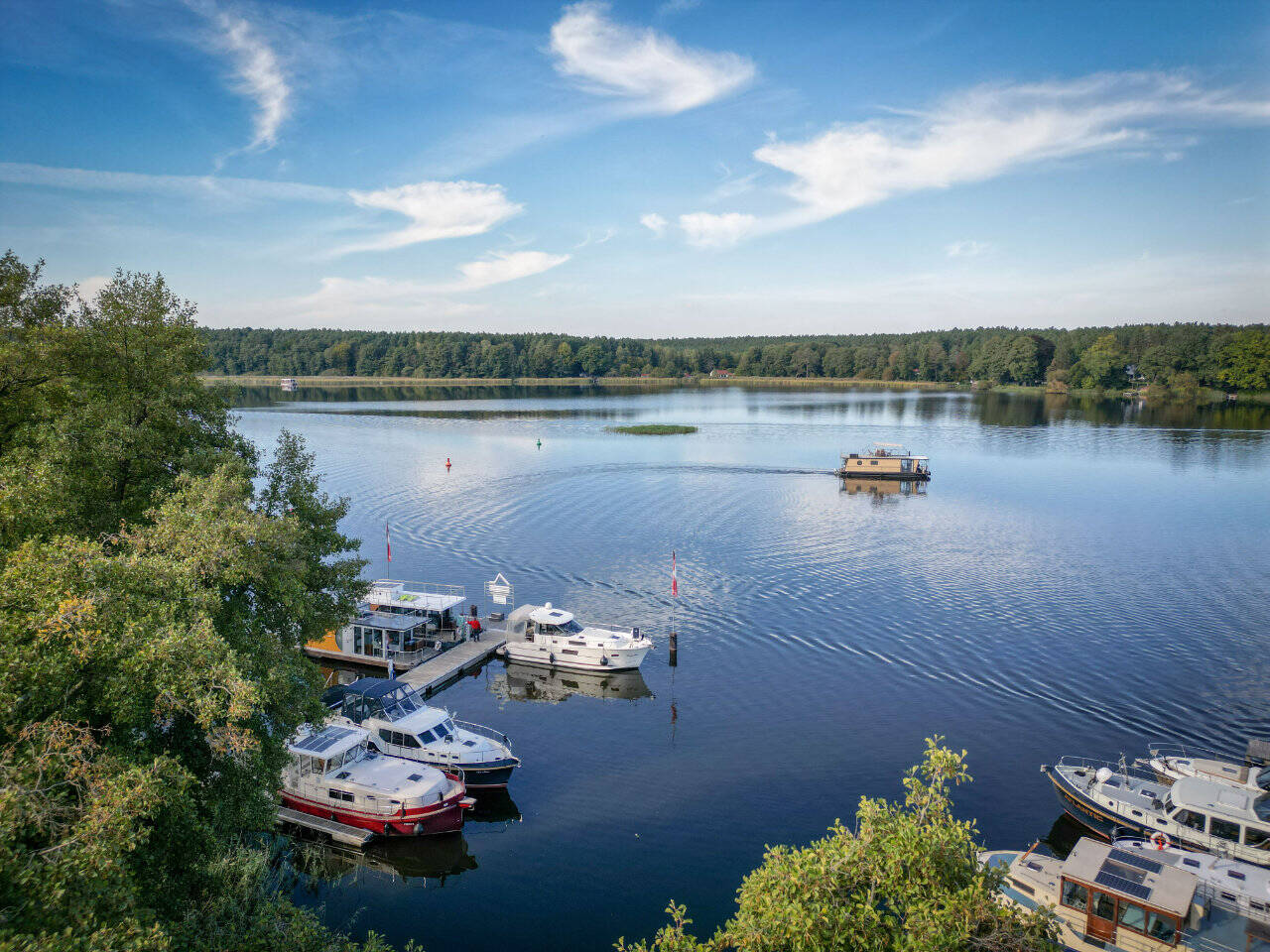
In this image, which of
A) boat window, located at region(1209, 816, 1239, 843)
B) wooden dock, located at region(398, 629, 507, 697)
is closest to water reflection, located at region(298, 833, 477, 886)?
wooden dock, located at region(398, 629, 507, 697)

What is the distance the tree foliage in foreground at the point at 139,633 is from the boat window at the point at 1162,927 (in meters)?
18.1

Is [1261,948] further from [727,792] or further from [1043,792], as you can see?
[727,792]

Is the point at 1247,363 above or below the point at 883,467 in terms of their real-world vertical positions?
above

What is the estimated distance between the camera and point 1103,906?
17547 millimetres

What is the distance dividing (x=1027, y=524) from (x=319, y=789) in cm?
5922

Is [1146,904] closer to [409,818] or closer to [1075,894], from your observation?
[1075,894]

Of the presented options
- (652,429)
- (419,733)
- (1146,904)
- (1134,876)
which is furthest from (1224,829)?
(652,429)

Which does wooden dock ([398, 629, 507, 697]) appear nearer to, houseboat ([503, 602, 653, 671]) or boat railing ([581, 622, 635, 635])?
houseboat ([503, 602, 653, 671])

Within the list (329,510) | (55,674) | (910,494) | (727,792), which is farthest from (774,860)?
(910,494)

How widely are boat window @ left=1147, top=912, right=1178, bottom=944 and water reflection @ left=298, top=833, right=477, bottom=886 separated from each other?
1877cm

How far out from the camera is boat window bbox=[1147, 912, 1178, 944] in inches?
658

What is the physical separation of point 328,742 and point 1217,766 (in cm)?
3137

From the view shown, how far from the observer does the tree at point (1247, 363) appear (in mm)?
175625

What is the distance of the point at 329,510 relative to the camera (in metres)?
24.6
